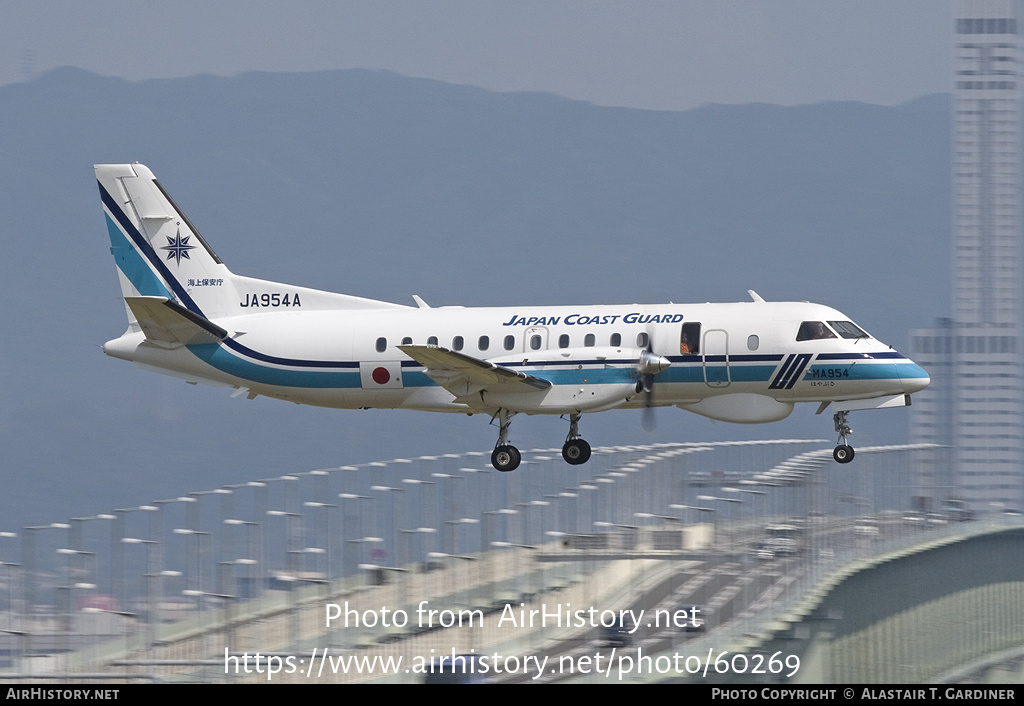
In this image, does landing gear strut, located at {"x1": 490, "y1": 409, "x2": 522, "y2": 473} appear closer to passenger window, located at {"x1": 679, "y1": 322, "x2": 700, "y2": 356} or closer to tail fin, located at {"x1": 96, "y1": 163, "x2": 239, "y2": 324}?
passenger window, located at {"x1": 679, "y1": 322, "x2": 700, "y2": 356}

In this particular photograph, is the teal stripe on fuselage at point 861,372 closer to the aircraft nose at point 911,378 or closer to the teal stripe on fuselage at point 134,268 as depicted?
the aircraft nose at point 911,378

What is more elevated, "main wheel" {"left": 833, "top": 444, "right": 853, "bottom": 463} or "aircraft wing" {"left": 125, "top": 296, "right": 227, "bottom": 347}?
"aircraft wing" {"left": 125, "top": 296, "right": 227, "bottom": 347}

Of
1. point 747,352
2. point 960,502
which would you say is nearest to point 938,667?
point 960,502

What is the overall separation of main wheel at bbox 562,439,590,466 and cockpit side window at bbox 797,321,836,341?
5.65 meters

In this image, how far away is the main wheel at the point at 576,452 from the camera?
3262 cm

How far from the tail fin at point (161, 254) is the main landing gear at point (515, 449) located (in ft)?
25.2

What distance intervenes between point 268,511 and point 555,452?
11171 mm

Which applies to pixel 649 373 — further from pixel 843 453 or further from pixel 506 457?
pixel 843 453

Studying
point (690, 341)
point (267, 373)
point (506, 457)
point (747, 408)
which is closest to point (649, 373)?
point (690, 341)

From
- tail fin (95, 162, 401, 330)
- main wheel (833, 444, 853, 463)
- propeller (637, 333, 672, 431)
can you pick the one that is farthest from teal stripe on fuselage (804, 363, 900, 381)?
tail fin (95, 162, 401, 330)

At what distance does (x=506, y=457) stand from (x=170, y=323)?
935 cm

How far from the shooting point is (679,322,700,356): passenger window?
31.8 metres
